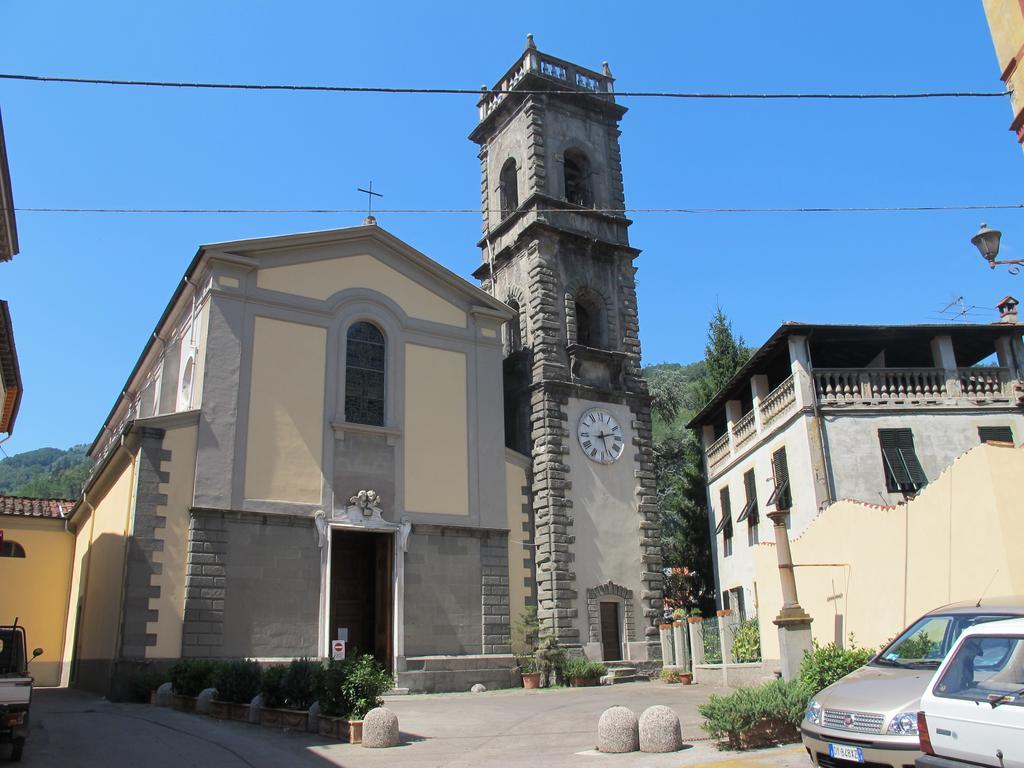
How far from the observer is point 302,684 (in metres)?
13.0

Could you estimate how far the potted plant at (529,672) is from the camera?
2102 cm

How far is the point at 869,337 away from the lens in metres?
21.7

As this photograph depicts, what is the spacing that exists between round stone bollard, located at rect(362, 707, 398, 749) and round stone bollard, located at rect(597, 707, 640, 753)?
273 cm

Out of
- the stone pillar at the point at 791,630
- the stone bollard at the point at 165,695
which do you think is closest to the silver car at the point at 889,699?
the stone pillar at the point at 791,630

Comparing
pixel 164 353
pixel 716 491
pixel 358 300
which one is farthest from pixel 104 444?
pixel 716 491

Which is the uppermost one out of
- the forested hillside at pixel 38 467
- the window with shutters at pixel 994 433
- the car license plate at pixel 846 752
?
the forested hillside at pixel 38 467

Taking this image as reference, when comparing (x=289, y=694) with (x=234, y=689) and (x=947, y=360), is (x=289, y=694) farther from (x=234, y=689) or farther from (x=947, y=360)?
(x=947, y=360)

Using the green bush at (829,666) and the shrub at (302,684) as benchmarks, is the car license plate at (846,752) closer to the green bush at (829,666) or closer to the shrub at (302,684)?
the green bush at (829,666)

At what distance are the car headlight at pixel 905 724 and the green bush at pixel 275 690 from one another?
9.08 meters

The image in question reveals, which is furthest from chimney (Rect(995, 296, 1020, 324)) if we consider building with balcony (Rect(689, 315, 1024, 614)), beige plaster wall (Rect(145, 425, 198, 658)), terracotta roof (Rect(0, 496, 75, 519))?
terracotta roof (Rect(0, 496, 75, 519))

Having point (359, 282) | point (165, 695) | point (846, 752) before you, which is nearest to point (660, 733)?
point (846, 752)

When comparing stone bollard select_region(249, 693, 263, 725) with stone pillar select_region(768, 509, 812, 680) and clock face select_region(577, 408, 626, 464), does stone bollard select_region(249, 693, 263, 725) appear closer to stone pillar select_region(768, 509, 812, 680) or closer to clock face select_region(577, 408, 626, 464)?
stone pillar select_region(768, 509, 812, 680)

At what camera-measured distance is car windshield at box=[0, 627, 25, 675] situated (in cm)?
1098

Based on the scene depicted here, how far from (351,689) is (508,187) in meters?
20.2
